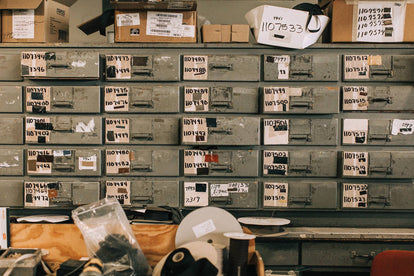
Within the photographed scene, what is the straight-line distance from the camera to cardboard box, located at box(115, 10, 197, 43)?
2545 millimetres

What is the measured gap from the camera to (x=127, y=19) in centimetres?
255

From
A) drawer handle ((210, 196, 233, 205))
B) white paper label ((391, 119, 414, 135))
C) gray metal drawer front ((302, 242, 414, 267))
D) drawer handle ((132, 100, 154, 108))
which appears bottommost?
gray metal drawer front ((302, 242, 414, 267))

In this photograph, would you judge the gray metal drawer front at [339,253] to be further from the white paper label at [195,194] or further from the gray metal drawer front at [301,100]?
the gray metal drawer front at [301,100]

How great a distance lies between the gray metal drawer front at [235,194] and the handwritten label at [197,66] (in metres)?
0.78

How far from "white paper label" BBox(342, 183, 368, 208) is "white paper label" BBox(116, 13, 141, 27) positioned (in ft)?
6.25

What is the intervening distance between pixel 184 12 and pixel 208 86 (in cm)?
56

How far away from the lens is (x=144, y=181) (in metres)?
2.54

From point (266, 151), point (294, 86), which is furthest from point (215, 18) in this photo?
point (266, 151)

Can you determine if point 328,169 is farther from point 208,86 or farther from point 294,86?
point 208,86

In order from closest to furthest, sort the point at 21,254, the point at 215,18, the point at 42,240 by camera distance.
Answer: the point at 21,254 < the point at 42,240 < the point at 215,18

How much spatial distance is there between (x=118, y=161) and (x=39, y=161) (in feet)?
1.87

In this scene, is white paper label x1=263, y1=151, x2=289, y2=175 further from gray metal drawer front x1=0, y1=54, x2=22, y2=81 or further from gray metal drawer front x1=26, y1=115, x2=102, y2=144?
gray metal drawer front x1=0, y1=54, x2=22, y2=81

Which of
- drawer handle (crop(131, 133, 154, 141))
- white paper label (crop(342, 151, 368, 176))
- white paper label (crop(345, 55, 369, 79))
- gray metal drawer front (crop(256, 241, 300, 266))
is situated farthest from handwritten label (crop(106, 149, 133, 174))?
white paper label (crop(345, 55, 369, 79))

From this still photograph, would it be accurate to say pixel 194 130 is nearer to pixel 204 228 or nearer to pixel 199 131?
pixel 199 131
